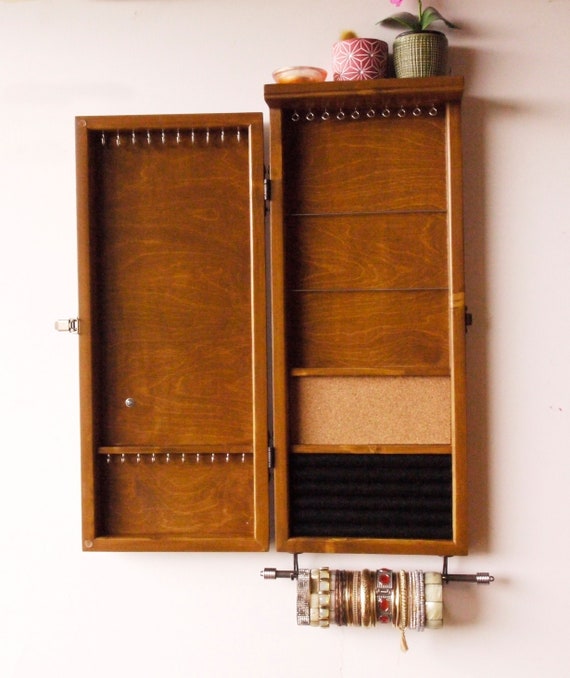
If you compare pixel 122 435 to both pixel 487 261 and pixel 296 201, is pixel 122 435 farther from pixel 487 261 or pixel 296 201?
pixel 487 261

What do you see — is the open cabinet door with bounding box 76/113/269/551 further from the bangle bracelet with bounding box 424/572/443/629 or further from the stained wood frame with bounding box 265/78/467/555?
the bangle bracelet with bounding box 424/572/443/629

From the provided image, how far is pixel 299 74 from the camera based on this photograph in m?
1.82

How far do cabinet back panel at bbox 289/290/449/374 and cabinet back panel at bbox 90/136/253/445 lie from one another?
0.51 ft

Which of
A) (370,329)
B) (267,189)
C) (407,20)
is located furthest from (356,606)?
(407,20)

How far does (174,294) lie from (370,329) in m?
0.53

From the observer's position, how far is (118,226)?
1.94 m

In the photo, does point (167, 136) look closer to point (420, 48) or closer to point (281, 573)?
point (420, 48)

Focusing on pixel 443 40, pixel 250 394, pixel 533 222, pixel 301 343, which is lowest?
pixel 250 394

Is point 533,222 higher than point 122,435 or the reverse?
higher

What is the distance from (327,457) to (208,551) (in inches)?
15.8

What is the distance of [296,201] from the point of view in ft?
6.26

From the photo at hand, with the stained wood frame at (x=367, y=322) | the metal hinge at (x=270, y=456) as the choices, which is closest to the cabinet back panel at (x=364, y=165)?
the stained wood frame at (x=367, y=322)

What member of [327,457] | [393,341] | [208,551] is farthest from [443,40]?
[208,551]

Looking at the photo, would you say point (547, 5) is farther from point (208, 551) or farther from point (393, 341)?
point (208, 551)
